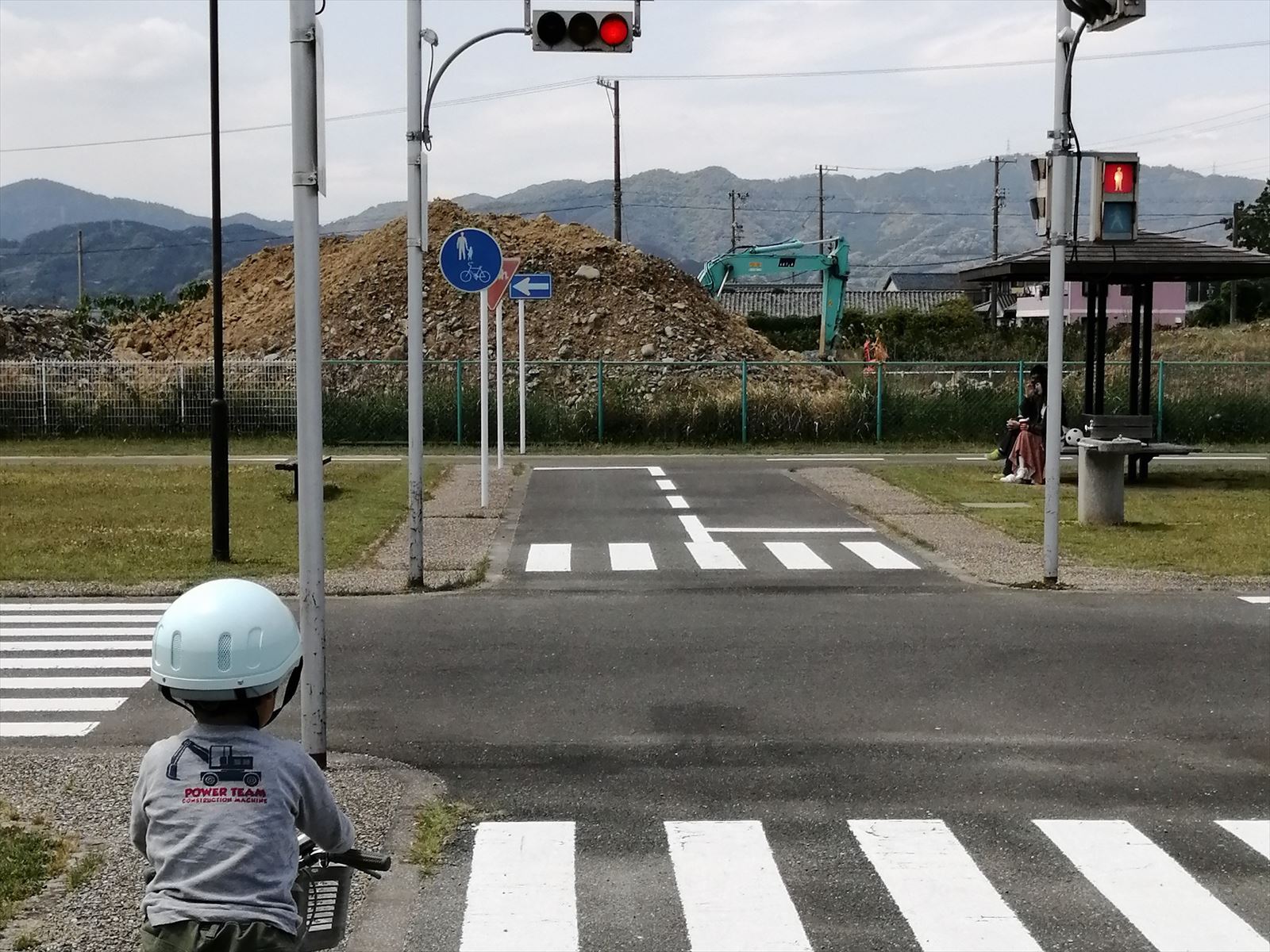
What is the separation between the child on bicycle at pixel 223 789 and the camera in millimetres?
3268

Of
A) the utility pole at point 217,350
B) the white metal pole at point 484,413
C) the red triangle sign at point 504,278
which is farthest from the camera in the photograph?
the red triangle sign at point 504,278

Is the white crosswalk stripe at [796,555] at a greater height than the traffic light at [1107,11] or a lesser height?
lesser

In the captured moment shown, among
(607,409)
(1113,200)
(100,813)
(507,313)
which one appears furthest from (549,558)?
(507,313)

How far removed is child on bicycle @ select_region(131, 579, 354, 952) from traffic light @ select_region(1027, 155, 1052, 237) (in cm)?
1053

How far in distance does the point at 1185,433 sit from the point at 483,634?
2494 centimetres

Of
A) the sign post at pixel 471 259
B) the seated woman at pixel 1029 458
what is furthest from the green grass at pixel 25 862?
the seated woman at pixel 1029 458

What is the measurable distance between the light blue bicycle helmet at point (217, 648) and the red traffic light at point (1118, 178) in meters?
11.2

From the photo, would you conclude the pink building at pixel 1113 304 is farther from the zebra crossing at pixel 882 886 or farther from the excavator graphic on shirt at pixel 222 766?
the excavator graphic on shirt at pixel 222 766

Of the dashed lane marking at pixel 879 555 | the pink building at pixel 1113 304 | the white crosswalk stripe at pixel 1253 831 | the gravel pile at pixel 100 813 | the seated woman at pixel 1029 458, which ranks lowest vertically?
the white crosswalk stripe at pixel 1253 831

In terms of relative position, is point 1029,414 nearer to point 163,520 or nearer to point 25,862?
point 163,520

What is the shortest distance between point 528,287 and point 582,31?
9.24 meters

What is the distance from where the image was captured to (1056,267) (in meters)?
12.9

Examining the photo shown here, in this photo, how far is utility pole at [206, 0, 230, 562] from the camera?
13695 mm

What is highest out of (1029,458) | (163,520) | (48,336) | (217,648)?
(48,336)
